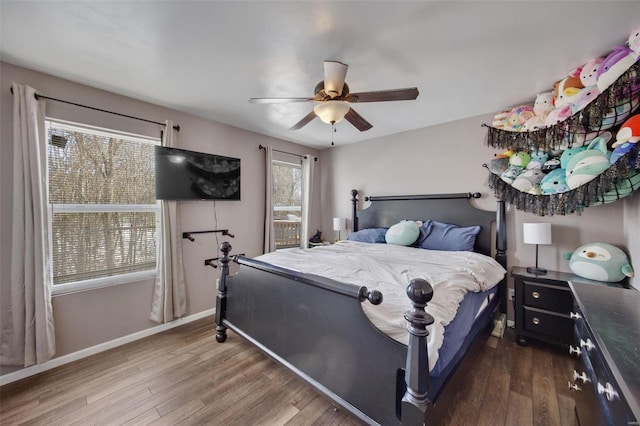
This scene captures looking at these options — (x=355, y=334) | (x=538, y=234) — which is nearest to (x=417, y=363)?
(x=355, y=334)

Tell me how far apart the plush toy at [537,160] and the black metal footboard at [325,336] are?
238cm

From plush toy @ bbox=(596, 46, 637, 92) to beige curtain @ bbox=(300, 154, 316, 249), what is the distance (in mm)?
3350

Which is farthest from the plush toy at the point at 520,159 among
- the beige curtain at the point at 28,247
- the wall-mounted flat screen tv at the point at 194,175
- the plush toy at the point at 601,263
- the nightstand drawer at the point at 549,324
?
the beige curtain at the point at 28,247

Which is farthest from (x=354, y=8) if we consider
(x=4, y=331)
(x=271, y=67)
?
(x=4, y=331)

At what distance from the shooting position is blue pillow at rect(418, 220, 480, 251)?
2.81m

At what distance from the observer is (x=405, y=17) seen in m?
1.49

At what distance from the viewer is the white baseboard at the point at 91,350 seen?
195cm

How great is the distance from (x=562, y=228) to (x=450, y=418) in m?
2.20

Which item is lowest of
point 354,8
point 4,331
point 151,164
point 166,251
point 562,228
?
point 4,331

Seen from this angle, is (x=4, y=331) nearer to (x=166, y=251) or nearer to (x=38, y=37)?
(x=166, y=251)

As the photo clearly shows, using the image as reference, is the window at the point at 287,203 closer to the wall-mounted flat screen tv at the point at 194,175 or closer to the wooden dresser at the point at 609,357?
the wall-mounted flat screen tv at the point at 194,175

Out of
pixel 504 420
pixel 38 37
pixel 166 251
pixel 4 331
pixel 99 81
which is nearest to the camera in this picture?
pixel 504 420

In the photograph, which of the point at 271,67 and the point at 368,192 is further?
the point at 368,192

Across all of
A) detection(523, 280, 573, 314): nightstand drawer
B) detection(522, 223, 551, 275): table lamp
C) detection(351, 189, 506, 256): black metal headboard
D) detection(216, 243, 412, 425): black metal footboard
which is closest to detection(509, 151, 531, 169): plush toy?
detection(351, 189, 506, 256): black metal headboard
